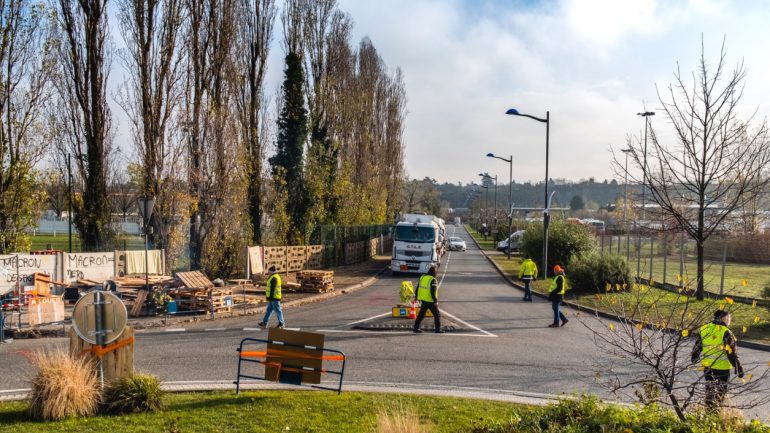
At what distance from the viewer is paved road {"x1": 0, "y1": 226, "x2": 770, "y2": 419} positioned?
10.5 metres

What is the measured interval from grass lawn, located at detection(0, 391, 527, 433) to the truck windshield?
2472cm

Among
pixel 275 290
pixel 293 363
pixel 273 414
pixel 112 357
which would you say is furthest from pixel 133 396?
pixel 275 290

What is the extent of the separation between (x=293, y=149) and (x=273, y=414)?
27961 mm

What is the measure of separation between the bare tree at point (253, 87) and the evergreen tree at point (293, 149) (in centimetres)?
303

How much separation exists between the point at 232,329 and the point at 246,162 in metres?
15.2

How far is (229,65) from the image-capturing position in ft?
92.5

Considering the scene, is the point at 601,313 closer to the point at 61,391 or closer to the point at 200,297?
the point at 200,297

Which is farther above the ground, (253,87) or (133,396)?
(253,87)

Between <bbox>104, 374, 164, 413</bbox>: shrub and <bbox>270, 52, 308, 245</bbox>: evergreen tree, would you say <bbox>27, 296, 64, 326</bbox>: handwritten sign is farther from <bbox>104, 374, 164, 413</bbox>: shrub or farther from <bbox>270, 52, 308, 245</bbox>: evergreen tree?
<bbox>270, 52, 308, 245</bbox>: evergreen tree

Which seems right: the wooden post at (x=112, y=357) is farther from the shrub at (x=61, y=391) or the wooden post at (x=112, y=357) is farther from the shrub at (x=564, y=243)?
the shrub at (x=564, y=243)

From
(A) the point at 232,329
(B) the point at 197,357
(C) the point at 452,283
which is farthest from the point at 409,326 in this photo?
(C) the point at 452,283

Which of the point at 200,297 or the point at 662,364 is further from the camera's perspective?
the point at 200,297

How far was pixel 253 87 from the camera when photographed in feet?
103

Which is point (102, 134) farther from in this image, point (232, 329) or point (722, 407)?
point (722, 407)
